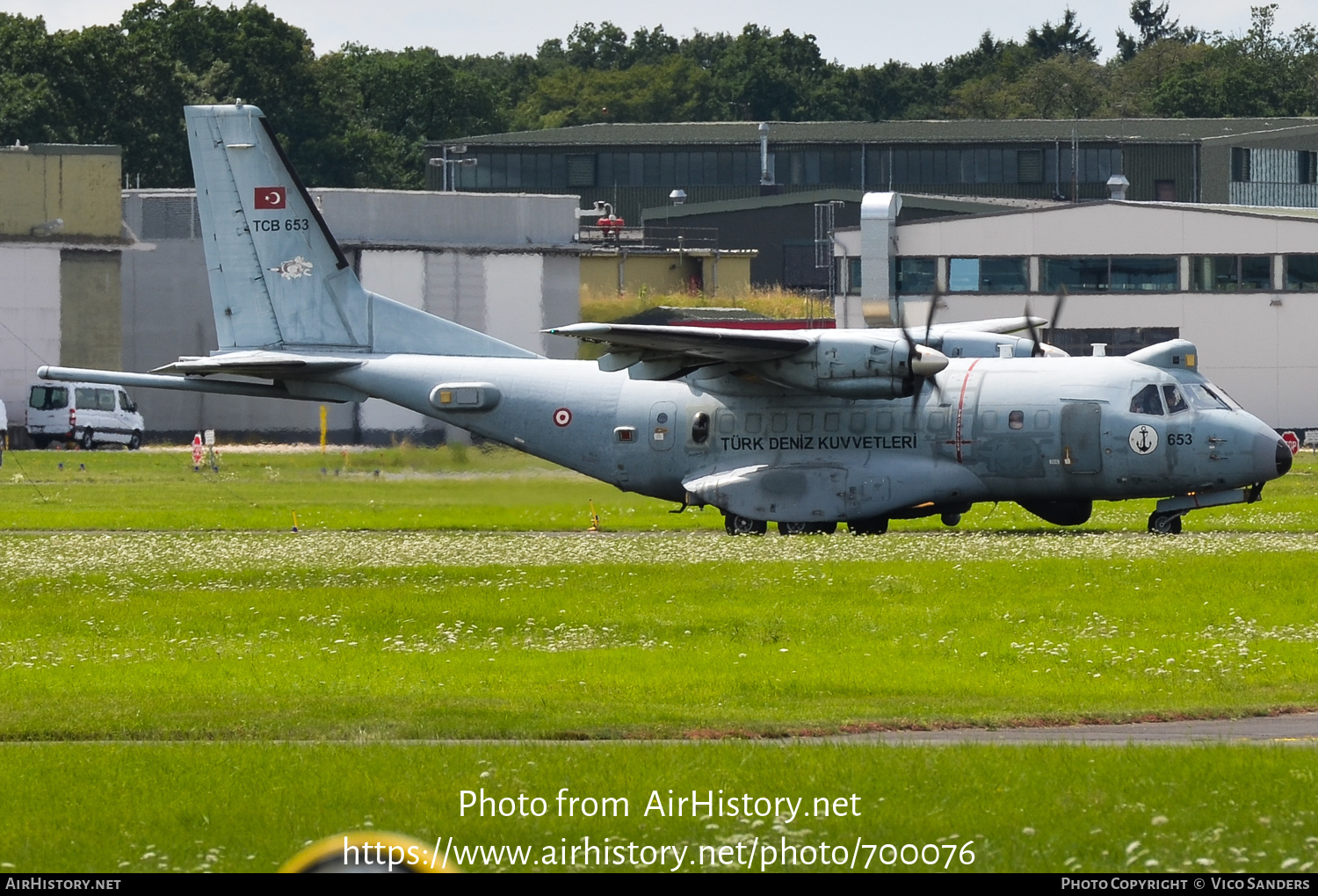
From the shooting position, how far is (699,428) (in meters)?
34.0

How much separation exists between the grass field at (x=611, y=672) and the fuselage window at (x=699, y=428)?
7.81 feet

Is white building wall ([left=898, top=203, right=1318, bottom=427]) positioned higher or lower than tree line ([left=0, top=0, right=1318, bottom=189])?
lower

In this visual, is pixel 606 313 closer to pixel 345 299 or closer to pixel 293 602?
pixel 345 299

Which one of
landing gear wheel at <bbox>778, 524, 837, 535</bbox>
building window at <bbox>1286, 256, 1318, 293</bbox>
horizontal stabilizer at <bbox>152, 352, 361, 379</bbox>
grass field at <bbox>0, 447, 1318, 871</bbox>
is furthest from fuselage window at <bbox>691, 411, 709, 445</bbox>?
building window at <bbox>1286, 256, 1318, 293</bbox>

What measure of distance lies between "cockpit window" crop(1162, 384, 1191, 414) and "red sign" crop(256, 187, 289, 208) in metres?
16.8

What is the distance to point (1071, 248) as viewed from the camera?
7081 centimetres

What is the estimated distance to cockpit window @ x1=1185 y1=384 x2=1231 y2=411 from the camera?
3203cm

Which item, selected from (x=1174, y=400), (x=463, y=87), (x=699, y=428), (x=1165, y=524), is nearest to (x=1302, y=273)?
(x=1165, y=524)

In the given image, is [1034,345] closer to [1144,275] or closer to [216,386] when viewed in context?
[216,386]

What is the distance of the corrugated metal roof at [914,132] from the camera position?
387 ft

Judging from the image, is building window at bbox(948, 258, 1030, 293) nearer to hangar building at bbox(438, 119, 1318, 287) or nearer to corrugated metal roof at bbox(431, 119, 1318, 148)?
hangar building at bbox(438, 119, 1318, 287)

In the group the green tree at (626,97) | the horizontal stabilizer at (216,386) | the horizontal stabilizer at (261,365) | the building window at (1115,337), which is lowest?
the horizontal stabilizer at (216,386)

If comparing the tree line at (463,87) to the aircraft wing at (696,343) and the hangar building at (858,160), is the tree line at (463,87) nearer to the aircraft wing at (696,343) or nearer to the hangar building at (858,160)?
the hangar building at (858,160)

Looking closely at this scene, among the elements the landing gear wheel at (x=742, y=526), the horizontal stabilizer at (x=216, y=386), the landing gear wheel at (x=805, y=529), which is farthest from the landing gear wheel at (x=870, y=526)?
the horizontal stabilizer at (x=216, y=386)
